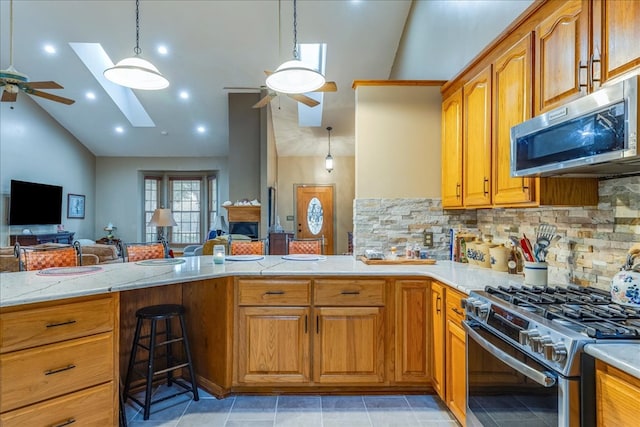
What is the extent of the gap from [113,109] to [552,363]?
28.3ft

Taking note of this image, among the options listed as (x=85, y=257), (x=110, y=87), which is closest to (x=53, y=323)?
(x=85, y=257)

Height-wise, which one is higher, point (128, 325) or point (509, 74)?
point (509, 74)

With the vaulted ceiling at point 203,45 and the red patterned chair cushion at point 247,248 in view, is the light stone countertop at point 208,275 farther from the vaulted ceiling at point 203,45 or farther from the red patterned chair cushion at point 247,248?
the vaulted ceiling at point 203,45

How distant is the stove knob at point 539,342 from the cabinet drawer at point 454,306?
0.75 m

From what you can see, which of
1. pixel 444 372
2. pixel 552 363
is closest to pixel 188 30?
pixel 444 372

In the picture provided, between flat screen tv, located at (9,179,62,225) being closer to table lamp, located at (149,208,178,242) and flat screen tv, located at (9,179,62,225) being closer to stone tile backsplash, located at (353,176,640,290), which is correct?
table lamp, located at (149,208,178,242)

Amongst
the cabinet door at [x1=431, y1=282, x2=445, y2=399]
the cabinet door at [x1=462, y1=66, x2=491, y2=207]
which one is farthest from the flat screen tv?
the cabinet door at [x1=462, y1=66, x2=491, y2=207]

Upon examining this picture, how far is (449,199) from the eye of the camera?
3072mm

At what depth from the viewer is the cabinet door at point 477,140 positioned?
7.96 ft

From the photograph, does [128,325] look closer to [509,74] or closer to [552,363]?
[552,363]

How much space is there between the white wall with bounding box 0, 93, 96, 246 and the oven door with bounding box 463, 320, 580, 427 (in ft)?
27.6

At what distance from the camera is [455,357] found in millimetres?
2213

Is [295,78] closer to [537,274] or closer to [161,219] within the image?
[537,274]

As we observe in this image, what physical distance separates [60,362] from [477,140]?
2.82 m
